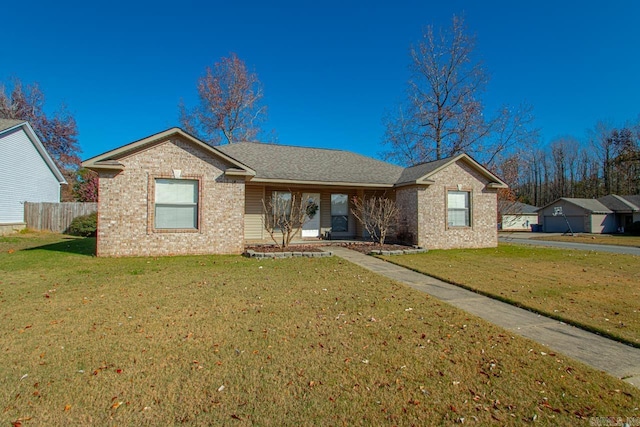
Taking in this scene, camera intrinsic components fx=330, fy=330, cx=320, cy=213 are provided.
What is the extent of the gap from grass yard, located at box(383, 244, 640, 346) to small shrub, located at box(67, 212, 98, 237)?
17.4m

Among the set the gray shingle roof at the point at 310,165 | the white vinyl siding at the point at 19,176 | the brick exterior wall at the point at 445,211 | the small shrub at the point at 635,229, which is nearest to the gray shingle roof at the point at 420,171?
the brick exterior wall at the point at 445,211

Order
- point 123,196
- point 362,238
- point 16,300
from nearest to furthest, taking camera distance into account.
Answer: point 16,300 → point 123,196 → point 362,238

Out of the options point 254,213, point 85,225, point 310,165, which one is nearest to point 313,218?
point 310,165

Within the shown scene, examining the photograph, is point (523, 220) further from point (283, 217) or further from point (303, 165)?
point (283, 217)

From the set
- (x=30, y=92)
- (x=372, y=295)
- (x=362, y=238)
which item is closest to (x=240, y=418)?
(x=372, y=295)

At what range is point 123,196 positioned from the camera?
10.2m

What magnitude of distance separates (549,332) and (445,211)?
9630 mm

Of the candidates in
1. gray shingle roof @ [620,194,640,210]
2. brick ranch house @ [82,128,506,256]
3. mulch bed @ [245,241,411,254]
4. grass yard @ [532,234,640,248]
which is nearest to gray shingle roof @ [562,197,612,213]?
gray shingle roof @ [620,194,640,210]

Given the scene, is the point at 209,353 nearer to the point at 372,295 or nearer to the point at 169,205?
the point at 372,295

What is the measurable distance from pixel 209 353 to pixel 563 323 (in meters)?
4.97

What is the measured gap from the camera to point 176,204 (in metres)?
10.7

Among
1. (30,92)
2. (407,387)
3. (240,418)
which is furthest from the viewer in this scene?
(30,92)

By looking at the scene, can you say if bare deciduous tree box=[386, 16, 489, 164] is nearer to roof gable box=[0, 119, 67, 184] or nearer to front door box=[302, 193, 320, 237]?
front door box=[302, 193, 320, 237]

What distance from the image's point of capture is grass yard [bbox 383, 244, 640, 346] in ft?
16.6
